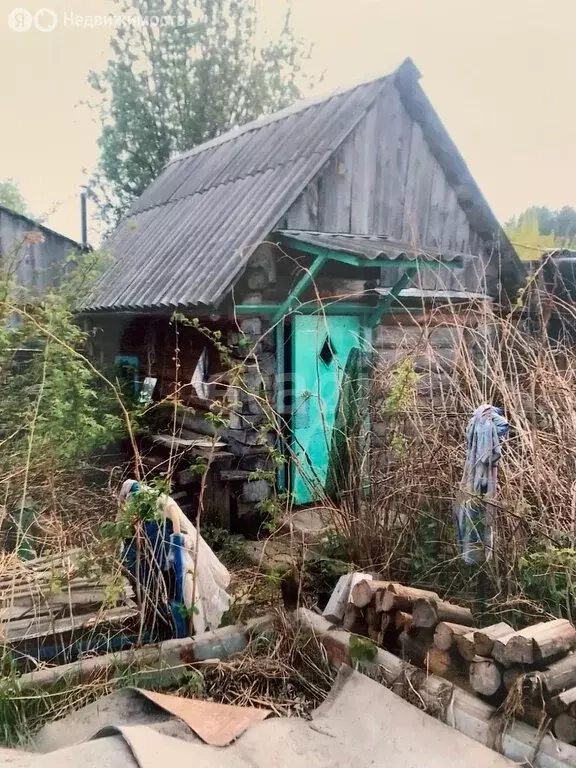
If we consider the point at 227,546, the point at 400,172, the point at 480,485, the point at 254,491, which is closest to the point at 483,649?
the point at 480,485

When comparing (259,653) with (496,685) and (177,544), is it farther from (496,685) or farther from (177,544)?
(496,685)

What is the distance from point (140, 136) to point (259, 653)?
27.3 ft

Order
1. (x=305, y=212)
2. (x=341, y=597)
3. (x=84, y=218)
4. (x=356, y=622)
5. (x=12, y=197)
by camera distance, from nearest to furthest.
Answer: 1. (x=356, y=622)
2. (x=341, y=597)
3. (x=305, y=212)
4. (x=12, y=197)
5. (x=84, y=218)

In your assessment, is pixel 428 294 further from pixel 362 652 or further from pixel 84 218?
pixel 84 218

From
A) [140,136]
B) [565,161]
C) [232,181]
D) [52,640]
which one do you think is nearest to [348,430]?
[52,640]

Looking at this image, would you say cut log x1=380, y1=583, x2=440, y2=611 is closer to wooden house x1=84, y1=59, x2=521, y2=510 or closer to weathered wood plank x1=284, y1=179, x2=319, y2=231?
wooden house x1=84, y1=59, x2=521, y2=510

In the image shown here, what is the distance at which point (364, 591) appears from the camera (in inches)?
134

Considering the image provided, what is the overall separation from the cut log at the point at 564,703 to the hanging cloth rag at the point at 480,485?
3.30 ft

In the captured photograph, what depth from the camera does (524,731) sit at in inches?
101

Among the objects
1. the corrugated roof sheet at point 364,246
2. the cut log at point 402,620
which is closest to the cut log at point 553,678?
the cut log at point 402,620

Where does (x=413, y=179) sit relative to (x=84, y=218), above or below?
below

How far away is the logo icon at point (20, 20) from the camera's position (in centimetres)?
438

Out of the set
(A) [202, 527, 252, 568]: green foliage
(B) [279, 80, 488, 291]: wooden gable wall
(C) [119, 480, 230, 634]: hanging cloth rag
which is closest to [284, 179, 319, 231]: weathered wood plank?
(B) [279, 80, 488, 291]: wooden gable wall

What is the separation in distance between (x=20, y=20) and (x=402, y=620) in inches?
189
